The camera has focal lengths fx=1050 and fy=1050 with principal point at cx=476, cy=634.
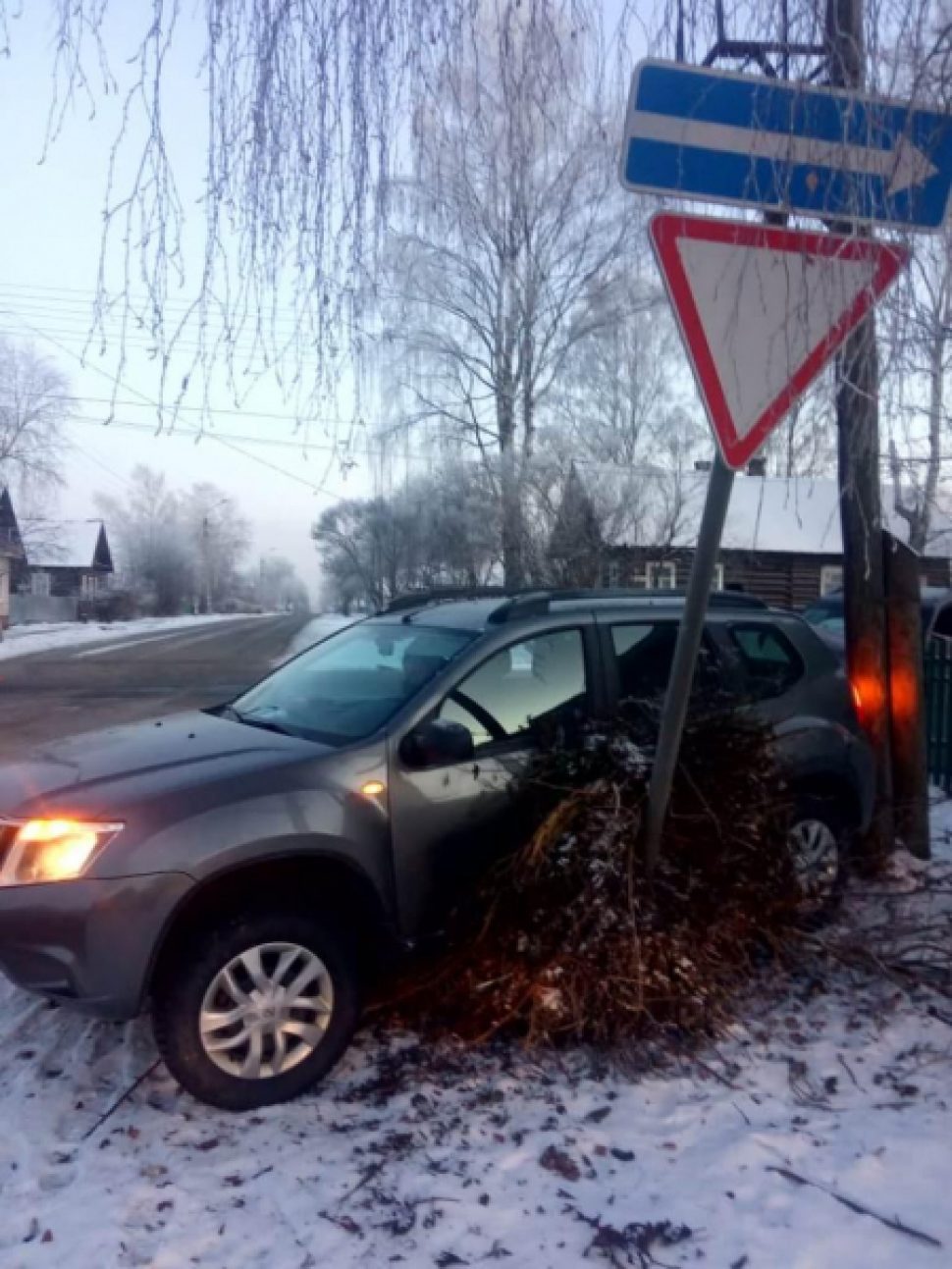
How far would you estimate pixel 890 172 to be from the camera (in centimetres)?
330

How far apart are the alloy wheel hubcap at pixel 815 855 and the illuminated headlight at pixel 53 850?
273cm

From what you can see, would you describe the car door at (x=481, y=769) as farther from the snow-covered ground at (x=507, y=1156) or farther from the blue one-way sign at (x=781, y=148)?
the blue one-way sign at (x=781, y=148)

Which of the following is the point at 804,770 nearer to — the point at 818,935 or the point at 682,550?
the point at 818,935

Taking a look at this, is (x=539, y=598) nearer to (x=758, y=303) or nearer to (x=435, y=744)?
(x=435, y=744)

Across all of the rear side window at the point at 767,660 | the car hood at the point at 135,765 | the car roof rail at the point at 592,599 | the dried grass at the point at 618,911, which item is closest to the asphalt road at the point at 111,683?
the car hood at the point at 135,765

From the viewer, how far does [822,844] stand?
195 inches

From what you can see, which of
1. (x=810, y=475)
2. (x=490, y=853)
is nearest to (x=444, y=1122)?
(x=490, y=853)

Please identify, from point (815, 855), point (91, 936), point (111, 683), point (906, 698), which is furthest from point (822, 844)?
point (111, 683)

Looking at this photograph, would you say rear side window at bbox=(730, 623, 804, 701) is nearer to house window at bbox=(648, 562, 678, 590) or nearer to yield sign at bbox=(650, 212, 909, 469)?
yield sign at bbox=(650, 212, 909, 469)

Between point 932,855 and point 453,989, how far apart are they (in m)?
3.46

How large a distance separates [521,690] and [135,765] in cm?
157

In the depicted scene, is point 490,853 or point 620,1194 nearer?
point 620,1194

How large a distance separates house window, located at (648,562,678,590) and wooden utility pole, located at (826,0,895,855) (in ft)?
42.6

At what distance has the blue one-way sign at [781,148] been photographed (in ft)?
10.8
